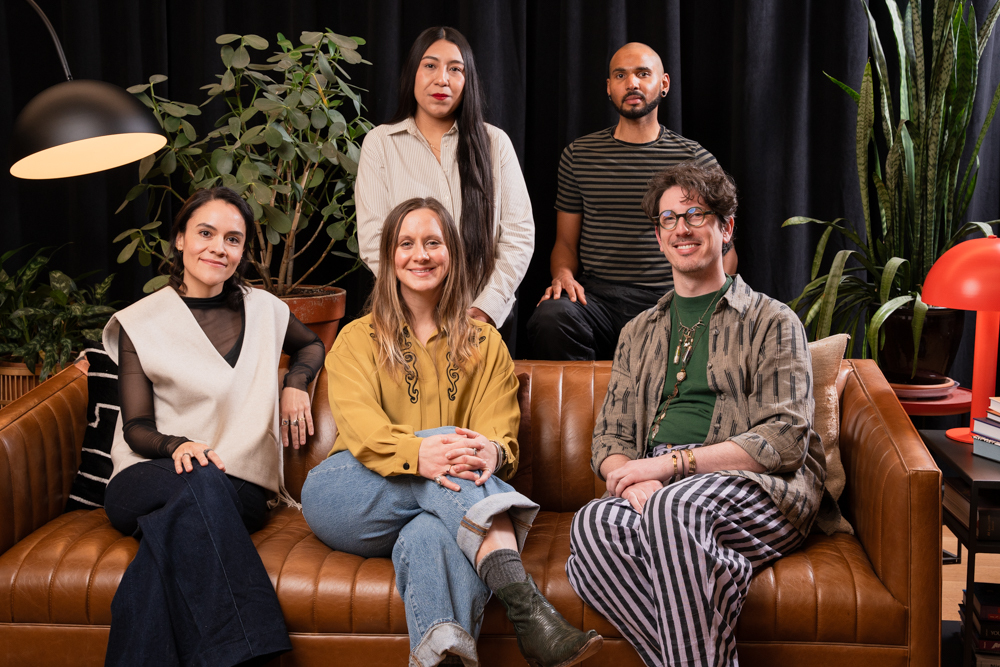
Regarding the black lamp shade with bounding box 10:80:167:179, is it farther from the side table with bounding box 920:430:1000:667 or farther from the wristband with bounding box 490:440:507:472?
the side table with bounding box 920:430:1000:667

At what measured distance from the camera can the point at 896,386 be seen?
2795mm

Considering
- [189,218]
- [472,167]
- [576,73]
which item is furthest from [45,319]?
[576,73]

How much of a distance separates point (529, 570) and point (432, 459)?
12.7 inches

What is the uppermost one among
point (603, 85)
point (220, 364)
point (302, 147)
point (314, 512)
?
point (603, 85)

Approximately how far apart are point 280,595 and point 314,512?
20cm

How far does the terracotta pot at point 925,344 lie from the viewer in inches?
109

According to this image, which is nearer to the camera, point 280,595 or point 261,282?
point 280,595

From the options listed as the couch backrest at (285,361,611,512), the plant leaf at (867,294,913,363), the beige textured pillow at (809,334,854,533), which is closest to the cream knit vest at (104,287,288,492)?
the couch backrest at (285,361,611,512)

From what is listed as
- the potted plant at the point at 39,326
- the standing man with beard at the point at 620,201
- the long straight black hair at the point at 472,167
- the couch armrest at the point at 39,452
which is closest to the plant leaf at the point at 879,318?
the standing man with beard at the point at 620,201

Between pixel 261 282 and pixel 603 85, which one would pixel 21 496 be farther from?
pixel 603 85

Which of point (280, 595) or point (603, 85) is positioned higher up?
point (603, 85)

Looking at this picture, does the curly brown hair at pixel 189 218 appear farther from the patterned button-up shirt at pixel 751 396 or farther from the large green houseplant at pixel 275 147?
the patterned button-up shirt at pixel 751 396

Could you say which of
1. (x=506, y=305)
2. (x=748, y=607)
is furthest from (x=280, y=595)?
(x=506, y=305)

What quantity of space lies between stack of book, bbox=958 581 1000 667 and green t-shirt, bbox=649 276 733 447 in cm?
70
